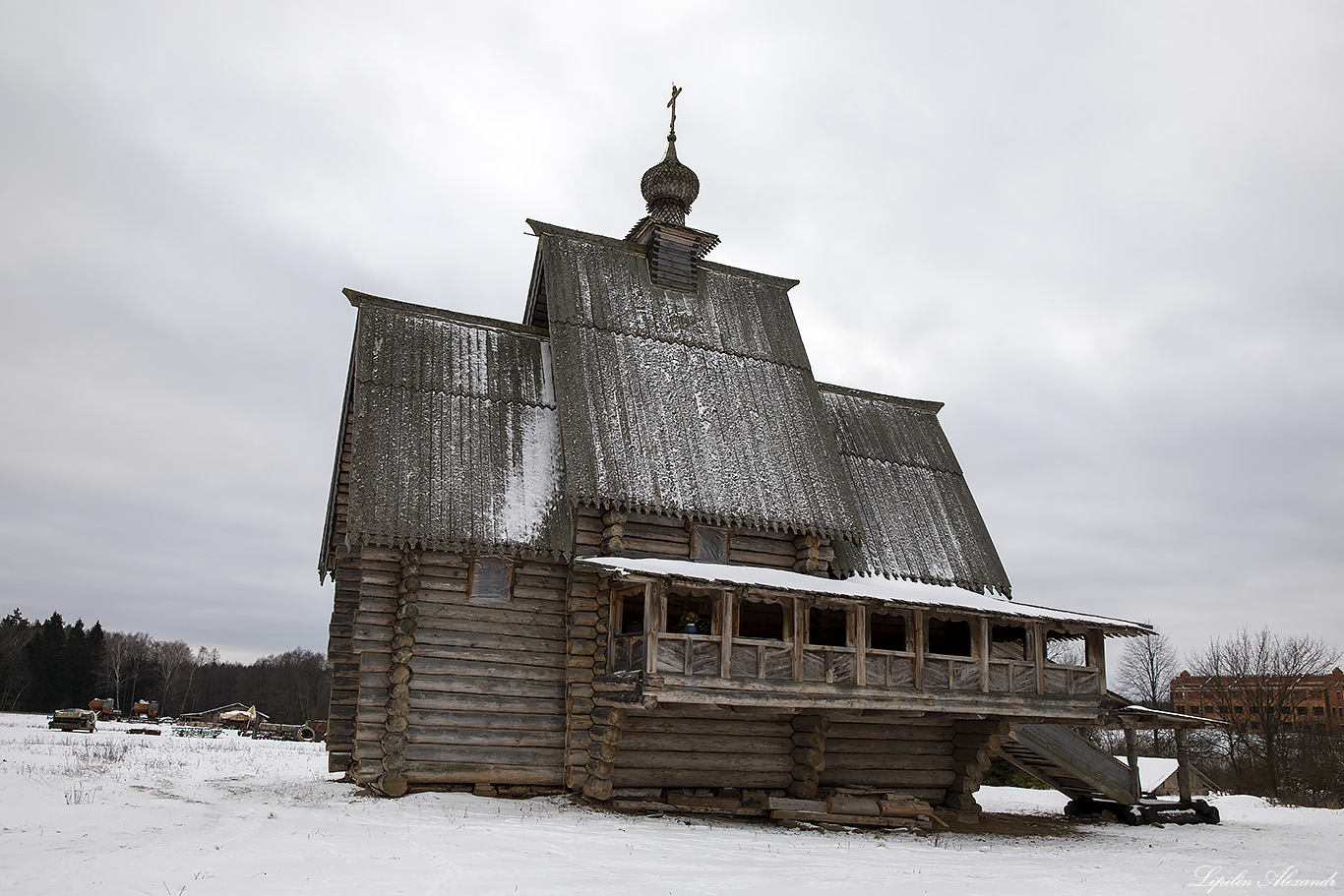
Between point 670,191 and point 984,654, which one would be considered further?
point 670,191

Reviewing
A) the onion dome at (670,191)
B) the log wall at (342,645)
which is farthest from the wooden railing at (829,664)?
the onion dome at (670,191)

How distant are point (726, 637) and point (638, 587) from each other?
179 centimetres

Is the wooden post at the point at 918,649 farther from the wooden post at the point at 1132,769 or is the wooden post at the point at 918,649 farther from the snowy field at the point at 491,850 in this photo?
the wooden post at the point at 1132,769

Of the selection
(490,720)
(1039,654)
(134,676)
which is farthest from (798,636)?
(134,676)

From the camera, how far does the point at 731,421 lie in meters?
19.3

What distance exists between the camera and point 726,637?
14.8 m

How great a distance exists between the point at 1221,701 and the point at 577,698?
4020 centimetres

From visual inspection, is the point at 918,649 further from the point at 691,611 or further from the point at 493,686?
the point at 493,686

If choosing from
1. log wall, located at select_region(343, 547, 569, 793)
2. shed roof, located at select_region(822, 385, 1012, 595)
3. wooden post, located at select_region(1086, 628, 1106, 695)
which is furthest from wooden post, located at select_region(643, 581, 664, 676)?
wooden post, located at select_region(1086, 628, 1106, 695)

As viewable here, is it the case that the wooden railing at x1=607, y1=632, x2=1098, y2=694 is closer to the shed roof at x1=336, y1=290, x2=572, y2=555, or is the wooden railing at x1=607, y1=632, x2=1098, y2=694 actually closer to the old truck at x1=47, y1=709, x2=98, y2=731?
the shed roof at x1=336, y1=290, x2=572, y2=555

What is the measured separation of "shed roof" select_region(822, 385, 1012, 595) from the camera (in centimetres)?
1964

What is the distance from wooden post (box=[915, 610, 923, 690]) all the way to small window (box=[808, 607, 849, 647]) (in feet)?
8.11

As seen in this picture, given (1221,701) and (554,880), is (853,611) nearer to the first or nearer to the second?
(554,880)

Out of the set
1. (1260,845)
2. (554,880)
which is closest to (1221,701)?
(1260,845)
